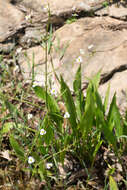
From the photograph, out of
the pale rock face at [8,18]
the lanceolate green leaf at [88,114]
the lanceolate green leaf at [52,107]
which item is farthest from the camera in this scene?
the pale rock face at [8,18]

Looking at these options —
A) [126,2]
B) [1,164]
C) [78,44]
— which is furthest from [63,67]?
[126,2]

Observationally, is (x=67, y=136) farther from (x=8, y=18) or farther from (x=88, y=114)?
(x=8, y=18)

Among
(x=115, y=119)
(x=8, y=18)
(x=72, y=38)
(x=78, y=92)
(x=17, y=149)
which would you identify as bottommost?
(x=17, y=149)

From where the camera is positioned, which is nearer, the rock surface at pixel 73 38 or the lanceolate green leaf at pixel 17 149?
the lanceolate green leaf at pixel 17 149

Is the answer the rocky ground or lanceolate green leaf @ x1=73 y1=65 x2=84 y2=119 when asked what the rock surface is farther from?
lanceolate green leaf @ x1=73 y1=65 x2=84 y2=119

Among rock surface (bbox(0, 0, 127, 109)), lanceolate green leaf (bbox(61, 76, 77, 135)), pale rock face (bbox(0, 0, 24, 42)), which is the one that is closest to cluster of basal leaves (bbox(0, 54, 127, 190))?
lanceolate green leaf (bbox(61, 76, 77, 135))

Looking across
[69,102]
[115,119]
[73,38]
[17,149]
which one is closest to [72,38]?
[73,38]

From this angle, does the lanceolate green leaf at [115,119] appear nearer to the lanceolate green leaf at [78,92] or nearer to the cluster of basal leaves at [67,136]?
the cluster of basal leaves at [67,136]

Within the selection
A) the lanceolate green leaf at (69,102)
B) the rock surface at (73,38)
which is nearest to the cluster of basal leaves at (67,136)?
the lanceolate green leaf at (69,102)
